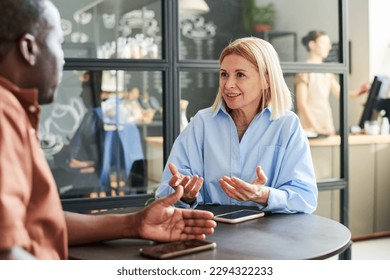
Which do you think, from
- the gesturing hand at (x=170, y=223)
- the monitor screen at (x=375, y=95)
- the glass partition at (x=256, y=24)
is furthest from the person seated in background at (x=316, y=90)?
the gesturing hand at (x=170, y=223)

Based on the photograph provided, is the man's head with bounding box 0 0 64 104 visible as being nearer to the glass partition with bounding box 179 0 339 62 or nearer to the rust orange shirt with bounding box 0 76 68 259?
the rust orange shirt with bounding box 0 76 68 259

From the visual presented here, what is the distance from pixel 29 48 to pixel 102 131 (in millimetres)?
1717

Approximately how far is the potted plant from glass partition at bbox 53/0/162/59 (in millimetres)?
890

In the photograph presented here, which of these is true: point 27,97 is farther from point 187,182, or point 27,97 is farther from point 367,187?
point 367,187

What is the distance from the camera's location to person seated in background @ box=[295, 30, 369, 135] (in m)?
3.15

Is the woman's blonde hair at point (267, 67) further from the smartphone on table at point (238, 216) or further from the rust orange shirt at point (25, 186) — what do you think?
the rust orange shirt at point (25, 186)

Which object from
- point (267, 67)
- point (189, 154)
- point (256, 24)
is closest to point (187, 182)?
point (189, 154)

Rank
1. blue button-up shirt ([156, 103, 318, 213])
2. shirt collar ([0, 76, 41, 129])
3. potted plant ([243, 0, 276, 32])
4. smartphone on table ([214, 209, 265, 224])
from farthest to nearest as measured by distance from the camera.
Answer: potted plant ([243, 0, 276, 32]) < blue button-up shirt ([156, 103, 318, 213]) < smartphone on table ([214, 209, 265, 224]) < shirt collar ([0, 76, 41, 129])

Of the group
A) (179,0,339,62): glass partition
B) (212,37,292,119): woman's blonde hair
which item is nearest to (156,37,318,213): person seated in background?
(212,37,292,119): woman's blonde hair

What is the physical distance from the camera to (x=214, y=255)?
1.29m

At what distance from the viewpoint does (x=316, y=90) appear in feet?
10.8
